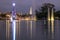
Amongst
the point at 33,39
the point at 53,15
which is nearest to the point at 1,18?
the point at 53,15

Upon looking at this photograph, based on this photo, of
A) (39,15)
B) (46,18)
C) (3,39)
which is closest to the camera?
(3,39)

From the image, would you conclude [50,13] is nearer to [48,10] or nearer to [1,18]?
[48,10]

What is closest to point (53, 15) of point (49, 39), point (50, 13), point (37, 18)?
point (50, 13)

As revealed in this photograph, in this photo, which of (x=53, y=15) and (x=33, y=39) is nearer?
(x=33, y=39)

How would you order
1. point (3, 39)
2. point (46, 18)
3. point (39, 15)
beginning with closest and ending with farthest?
point (3, 39), point (39, 15), point (46, 18)

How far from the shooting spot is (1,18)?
5766cm

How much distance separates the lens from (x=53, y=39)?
27.7ft

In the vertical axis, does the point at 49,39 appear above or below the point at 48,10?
below

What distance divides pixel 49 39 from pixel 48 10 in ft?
156

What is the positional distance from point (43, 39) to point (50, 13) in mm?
46901

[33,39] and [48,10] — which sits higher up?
[48,10]

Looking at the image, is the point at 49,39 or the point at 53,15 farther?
the point at 53,15

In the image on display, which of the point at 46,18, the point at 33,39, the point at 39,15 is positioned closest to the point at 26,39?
the point at 33,39

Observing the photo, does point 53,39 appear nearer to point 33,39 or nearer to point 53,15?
point 33,39
